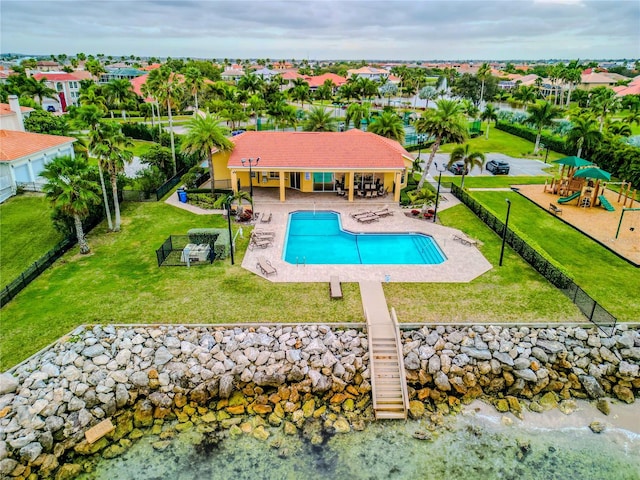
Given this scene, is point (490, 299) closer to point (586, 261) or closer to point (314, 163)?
point (586, 261)

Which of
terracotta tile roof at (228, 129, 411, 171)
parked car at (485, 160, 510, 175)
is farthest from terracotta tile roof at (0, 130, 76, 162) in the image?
parked car at (485, 160, 510, 175)

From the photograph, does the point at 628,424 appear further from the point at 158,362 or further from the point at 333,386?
the point at 158,362

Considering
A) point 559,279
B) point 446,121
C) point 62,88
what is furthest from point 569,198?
point 62,88

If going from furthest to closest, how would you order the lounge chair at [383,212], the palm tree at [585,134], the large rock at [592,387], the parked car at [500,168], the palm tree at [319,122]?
the palm tree at [319,122] → the parked car at [500,168] → the palm tree at [585,134] → the lounge chair at [383,212] → the large rock at [592,387]

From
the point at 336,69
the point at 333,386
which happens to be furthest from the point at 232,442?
the point at 336,69

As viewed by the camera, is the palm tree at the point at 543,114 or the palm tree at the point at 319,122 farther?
the palm tree at the point at 543,114

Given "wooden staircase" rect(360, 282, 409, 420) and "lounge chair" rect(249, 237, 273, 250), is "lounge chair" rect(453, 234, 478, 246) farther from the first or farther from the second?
"lounge chair" rect(249, 237, 273, 250)

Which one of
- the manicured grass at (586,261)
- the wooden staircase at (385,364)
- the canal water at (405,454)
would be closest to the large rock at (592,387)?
the canal water at (405,454)

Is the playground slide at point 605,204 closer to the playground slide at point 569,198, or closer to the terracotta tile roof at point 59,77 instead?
the playground slide at point 569,198
